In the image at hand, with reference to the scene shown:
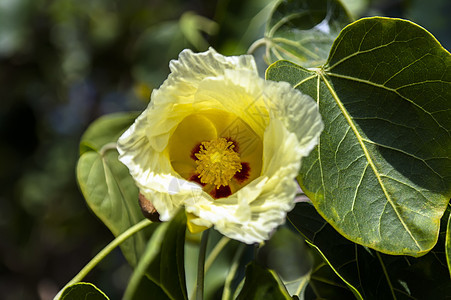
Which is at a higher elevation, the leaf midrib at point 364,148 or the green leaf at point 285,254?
the leaf midrib at point 364,148

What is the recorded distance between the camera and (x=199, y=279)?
0.87 meters

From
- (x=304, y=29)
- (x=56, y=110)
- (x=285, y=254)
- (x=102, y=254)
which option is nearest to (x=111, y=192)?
(x=102, y=254)

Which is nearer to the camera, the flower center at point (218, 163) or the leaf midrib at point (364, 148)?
the leaf midrib at point (364, 148)

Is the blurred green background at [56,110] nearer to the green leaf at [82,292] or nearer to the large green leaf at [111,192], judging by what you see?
→ the large green leaf at [111,192]

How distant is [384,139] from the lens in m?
0.85

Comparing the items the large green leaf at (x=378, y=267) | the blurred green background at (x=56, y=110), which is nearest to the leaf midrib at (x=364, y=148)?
the large green leaf at (x=378, y=267)

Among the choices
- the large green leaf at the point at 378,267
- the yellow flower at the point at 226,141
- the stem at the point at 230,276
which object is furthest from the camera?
the stem at the point at 230,276

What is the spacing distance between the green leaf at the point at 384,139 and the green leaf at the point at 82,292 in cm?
36

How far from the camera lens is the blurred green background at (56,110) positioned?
8.04 ft

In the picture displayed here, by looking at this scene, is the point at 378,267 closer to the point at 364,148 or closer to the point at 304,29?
the point at 364,148

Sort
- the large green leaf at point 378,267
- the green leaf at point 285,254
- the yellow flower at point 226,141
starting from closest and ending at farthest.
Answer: the yellow flower at point 226,141 → the large green leaf at point 378,267 → the green leaf at point 285,254

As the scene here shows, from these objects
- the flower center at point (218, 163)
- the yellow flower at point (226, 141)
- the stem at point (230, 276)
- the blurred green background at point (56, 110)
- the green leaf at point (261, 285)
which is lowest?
the blurred green background at point (56, 110)

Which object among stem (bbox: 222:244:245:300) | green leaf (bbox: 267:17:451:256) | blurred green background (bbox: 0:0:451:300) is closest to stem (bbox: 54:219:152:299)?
stem (bbox: 222:244:245:300)

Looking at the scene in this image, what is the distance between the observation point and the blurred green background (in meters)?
2.45
